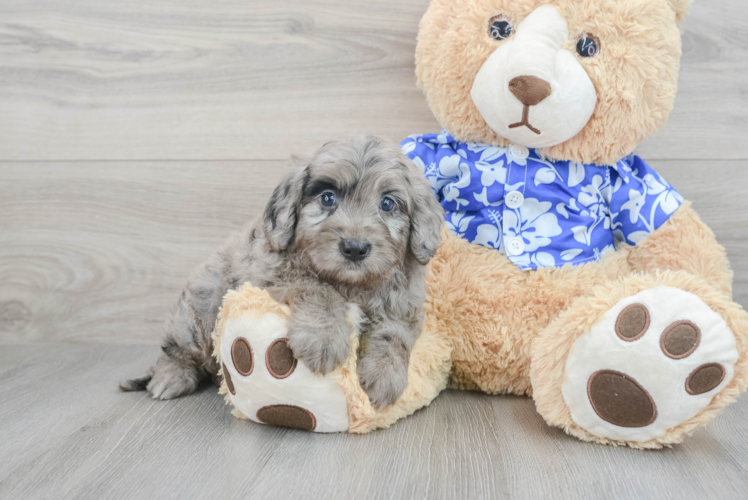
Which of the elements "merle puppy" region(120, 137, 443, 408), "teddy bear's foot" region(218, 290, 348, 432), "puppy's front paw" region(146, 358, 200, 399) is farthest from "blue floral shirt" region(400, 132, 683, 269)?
"puppy's front paw" region(146, 358, 200, 399)

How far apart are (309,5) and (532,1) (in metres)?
0.96

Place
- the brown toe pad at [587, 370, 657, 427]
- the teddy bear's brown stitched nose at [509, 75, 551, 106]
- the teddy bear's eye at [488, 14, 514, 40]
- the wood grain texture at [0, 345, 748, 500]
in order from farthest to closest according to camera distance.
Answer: the teddy bear's eye at [488, 14, 514, 40] < the teddy bear's brown stitched nose at [509, 75, 551, 106] < the brown toe pad at [587, 370, 657, 427] < the wood grain texture at [0, 345, 748, 500]

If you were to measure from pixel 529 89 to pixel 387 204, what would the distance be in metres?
0.52

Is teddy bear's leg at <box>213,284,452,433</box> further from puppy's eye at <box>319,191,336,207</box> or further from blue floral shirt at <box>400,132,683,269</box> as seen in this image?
blue floral shirt at <box>400,132,683,269</box>

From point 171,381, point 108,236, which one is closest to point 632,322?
point 171,381

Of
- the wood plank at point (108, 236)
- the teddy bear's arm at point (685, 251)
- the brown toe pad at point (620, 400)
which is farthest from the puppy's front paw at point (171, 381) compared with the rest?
the teddy bear's arm at point (685, 251)

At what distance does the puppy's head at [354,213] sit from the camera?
58.0 inches

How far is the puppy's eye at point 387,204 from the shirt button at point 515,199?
46cm

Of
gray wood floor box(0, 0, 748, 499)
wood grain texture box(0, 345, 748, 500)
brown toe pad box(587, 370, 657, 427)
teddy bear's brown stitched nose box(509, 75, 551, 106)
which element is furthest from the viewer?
Answer: gray wood floor box(0, 0, 748, 499)

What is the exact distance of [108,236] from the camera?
2.51 metres

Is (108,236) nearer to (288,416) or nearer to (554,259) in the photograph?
(288,416)

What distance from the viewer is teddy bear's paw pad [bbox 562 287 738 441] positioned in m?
1.37

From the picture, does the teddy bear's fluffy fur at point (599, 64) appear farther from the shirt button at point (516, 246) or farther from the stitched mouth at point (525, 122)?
the shirt button at point (516, 246)

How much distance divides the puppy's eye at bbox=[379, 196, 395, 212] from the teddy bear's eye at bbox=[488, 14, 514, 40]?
24.6 inches
